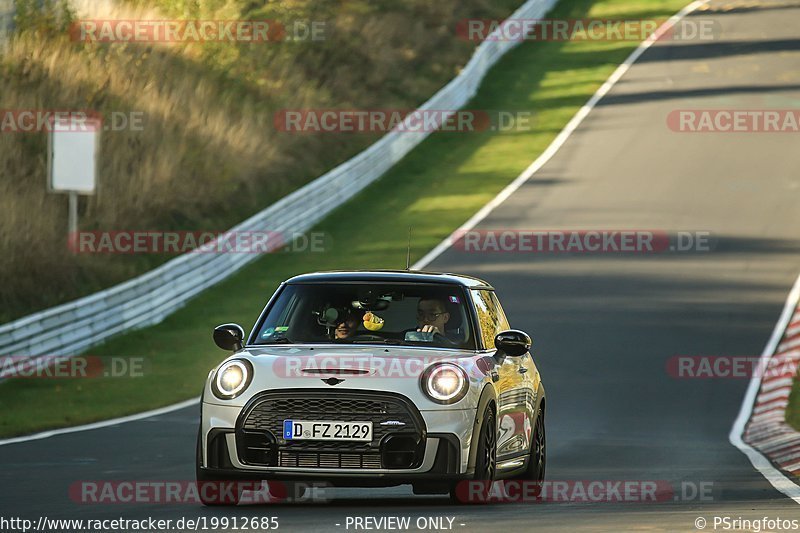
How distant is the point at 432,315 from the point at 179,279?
1573 cm

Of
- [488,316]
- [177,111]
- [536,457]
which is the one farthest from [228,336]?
[177,111]

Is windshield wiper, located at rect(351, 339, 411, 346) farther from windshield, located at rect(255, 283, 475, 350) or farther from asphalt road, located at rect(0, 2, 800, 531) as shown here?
asphalt road, located at rect(0, 2, 800, 531)

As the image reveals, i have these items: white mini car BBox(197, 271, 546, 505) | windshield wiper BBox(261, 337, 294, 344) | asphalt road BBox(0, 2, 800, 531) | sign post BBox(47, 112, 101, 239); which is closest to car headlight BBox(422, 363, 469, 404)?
white mini car BBox(197, 271, 546, 505)

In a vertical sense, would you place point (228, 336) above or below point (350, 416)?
above

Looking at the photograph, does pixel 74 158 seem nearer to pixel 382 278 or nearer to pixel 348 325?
pixel 382 278

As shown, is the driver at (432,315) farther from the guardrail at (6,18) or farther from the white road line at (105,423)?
the guardrail at (6,18)

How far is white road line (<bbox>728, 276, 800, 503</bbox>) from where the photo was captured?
1220 cm

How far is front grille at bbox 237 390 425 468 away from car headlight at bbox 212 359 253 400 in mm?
192

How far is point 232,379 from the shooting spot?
9516 mm

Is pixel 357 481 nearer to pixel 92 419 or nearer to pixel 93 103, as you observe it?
pixel 92 419

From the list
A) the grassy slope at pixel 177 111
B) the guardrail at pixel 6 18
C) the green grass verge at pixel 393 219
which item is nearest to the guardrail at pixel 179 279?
the green grass verge at pixel 393 219

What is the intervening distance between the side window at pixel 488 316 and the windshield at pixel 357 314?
6.9 inches

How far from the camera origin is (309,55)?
4244 cm

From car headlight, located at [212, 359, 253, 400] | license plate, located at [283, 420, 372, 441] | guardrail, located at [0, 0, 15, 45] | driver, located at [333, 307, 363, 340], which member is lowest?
license plate, located at [283, 420, 372, 441]
